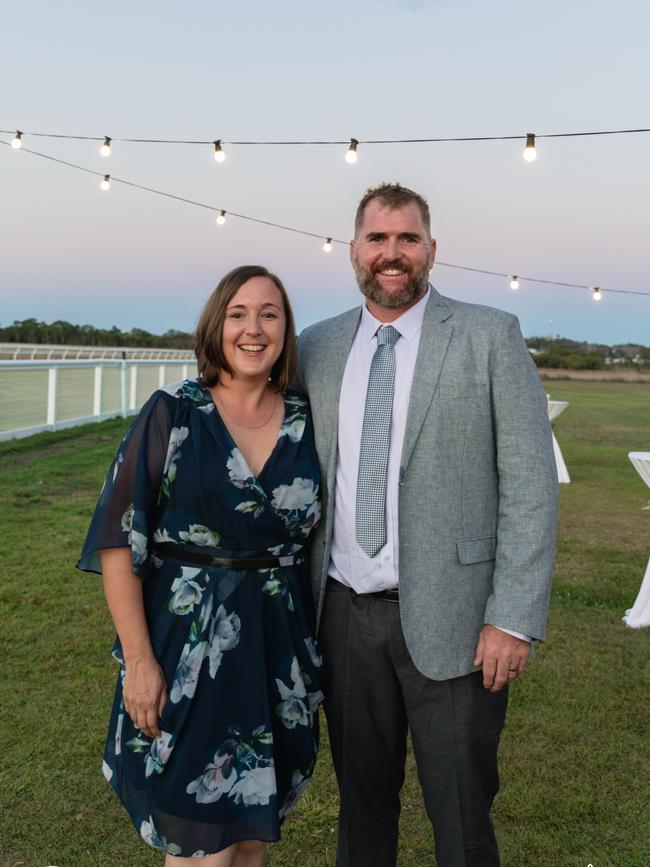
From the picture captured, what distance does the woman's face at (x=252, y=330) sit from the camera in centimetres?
206

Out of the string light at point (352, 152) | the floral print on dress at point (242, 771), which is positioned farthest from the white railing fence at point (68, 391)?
the floral print on dress at point (242, 771)

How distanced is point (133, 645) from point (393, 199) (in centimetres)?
133

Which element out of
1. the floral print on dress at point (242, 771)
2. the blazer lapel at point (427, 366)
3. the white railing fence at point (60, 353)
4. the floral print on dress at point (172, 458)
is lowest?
the white railing fence at point (60, 353)

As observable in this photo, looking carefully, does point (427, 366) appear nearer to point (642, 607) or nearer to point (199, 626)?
point (199, 626)

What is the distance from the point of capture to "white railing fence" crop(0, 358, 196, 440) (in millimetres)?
10867

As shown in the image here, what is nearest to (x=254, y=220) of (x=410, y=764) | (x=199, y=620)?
(x=410, y=764)

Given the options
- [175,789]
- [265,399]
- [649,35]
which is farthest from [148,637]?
[649,35]

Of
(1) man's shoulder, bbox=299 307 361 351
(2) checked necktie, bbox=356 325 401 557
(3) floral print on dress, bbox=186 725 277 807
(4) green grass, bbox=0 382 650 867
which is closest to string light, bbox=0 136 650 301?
(4) green grass, bbox=0 382 650 867

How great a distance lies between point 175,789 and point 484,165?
42.2 feet

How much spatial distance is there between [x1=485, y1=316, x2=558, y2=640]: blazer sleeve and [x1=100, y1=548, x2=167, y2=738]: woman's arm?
2.75 ft

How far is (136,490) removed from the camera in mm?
1885

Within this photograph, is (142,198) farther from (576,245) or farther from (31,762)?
(31,762)

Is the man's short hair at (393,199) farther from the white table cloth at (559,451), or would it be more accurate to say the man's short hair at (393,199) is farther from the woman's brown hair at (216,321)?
the white table cloth at (559,451)

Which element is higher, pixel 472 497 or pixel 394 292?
pixel 394 292
